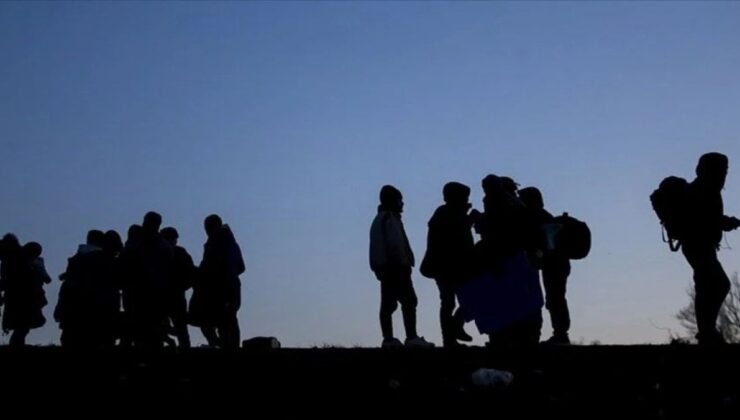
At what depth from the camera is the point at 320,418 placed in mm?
7066

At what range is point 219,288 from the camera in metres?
13.5

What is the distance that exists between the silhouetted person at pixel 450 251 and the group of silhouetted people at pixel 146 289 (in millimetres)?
2912

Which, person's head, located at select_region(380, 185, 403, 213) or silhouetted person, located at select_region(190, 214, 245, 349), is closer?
person's head, located at select_region(380, 185, 403, 213)

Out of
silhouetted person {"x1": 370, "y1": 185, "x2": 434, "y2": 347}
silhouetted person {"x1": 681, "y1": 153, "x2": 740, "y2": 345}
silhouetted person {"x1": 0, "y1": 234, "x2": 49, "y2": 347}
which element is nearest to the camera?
silhouetted person {"x1": 681, "y1": 153, "x2": 740, "y2": 345}

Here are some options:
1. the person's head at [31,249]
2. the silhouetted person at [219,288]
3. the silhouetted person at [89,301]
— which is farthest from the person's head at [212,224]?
the person's head at [31,249]

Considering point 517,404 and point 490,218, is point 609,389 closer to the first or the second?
point 517,404

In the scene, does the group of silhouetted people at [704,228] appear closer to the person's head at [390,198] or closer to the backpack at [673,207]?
the backpack at [673,207]

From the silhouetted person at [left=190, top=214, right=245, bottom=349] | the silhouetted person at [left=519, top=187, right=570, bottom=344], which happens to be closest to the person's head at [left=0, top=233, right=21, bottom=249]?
the silhouetted person at [left=190, top=214, right=245, bottom=349]

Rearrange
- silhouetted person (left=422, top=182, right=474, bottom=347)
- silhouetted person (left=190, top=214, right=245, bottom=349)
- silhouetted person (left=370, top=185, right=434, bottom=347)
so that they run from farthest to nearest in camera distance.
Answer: silhouetted person (left=190, top=214, right=245, bottom=349)
silhouetted person (left=370, top=185, right=434, bottom=347)
silhouetted person (left=422, top=182, right=474, bottom=347)

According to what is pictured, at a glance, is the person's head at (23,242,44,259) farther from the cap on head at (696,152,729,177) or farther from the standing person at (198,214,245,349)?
Answer: the cap on head at (696,152,729,177)

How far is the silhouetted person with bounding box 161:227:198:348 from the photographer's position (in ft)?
44.6

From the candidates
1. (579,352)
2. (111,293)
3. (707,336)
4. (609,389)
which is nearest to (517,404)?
(609,389)

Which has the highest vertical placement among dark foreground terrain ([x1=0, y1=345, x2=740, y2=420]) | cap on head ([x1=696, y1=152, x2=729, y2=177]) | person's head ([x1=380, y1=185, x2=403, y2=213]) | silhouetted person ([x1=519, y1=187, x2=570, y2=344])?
person's head ([x1=380, y1=185, x2=403, y2=213])

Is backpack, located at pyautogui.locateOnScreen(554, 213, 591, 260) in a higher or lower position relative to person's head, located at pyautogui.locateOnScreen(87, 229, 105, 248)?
lower
